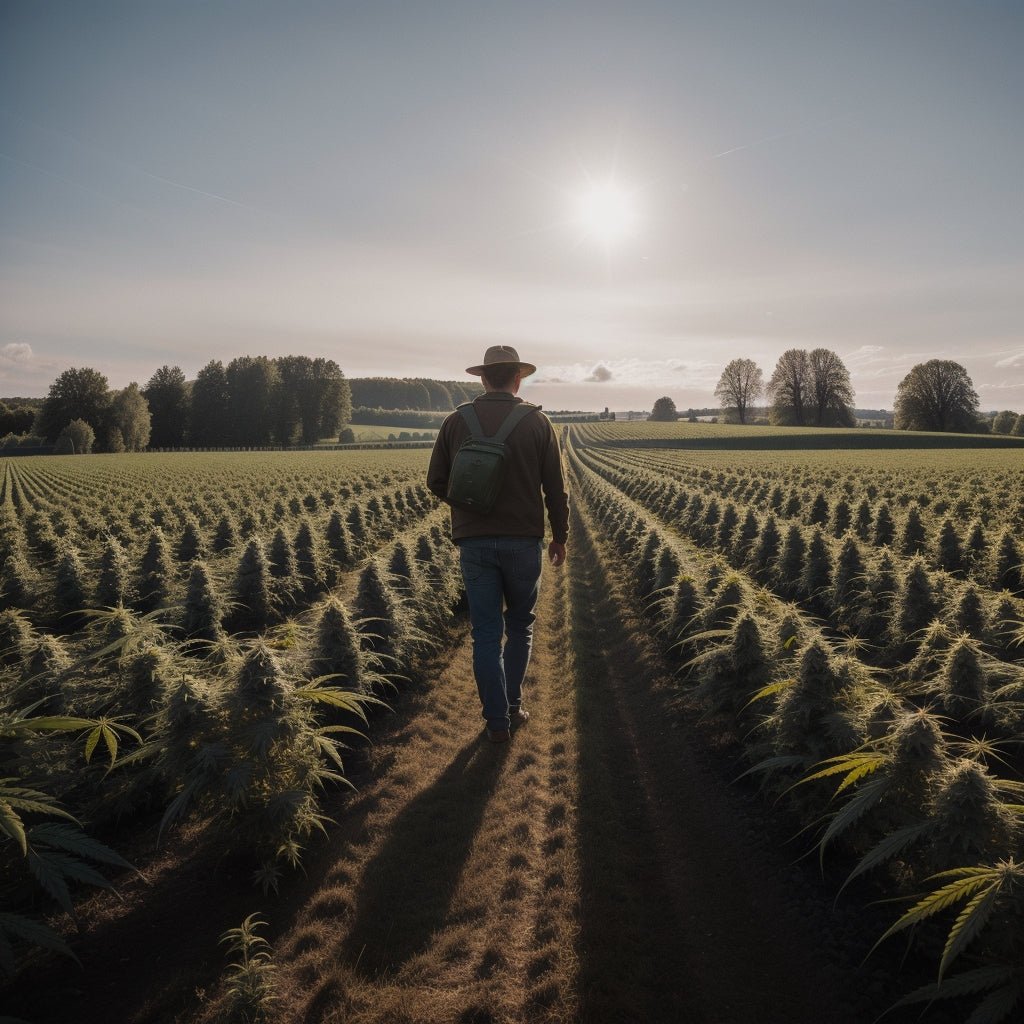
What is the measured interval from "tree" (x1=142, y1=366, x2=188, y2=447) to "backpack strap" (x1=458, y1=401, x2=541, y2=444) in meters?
122

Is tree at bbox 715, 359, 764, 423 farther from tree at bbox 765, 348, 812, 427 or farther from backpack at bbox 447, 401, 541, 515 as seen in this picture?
backpack at bbox 447, 401, 541, 515

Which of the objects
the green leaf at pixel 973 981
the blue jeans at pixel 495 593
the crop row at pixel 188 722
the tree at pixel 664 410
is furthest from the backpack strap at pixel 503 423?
the tree at pixel 664 410

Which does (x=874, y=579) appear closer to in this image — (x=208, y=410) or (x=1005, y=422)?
(x=208, y=410)

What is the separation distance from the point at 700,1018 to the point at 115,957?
324 centimetres

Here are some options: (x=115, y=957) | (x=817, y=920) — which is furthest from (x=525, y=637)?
(x=115, y=957)

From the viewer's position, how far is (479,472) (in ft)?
16.5

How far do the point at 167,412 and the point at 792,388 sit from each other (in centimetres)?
12538

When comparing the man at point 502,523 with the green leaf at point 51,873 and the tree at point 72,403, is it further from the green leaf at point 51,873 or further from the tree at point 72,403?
the tree at point 72,403

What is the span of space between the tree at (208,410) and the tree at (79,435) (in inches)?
896

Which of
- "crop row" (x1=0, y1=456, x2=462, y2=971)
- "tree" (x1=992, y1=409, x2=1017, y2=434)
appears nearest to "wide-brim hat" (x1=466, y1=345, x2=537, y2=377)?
"crop row" (x1=0, y1=456, x2=462, y2=971)

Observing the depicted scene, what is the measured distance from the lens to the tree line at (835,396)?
304 feet

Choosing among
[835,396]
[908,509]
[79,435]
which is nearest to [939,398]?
[835,396]

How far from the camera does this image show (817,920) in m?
3.39

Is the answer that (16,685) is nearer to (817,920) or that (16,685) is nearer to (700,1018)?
(700,1018)
